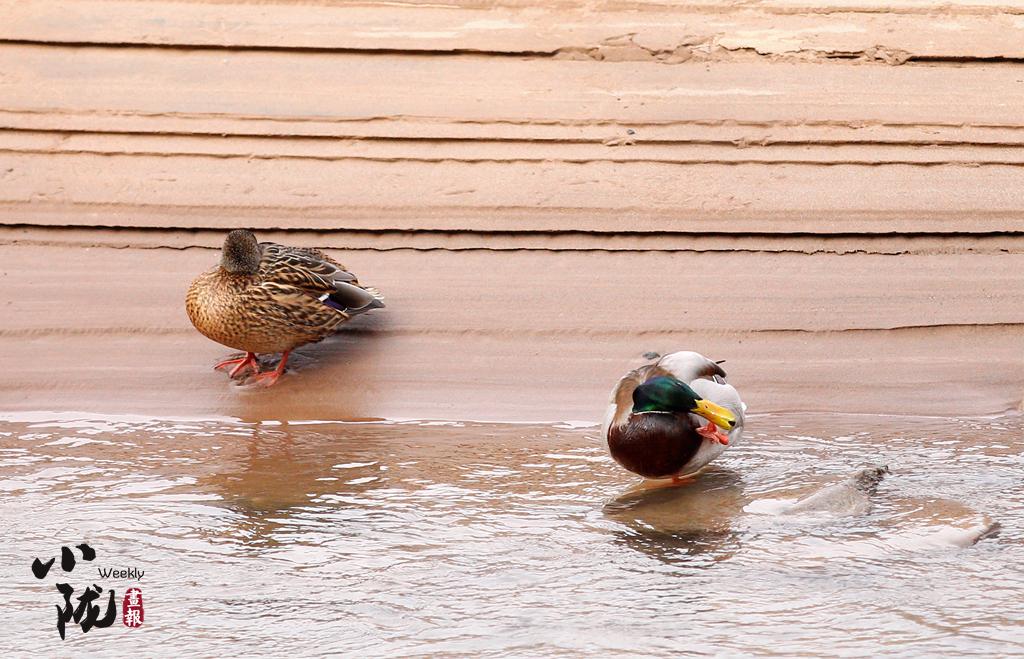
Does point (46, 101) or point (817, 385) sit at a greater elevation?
point (46, 101)

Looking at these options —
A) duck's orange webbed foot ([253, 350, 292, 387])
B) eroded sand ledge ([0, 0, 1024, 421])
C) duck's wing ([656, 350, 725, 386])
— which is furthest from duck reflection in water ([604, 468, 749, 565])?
duck's orange webbed foot ([253, 350, 292, 387])

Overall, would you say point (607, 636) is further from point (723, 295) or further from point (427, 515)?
point (723, 295)

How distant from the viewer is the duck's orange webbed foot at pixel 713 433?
488 cm

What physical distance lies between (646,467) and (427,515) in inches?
30.9

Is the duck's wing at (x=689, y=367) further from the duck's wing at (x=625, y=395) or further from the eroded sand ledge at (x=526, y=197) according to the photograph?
the eroded sand ledge at (x=526, y=197)

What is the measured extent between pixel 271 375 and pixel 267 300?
36 cm

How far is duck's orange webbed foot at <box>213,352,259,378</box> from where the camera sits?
19.5ft

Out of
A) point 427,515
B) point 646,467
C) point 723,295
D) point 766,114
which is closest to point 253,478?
point 427,515

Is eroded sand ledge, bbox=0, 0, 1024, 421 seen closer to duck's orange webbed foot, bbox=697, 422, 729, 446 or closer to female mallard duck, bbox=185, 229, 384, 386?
female mallard duck, bbox=185, 229, 384, 386

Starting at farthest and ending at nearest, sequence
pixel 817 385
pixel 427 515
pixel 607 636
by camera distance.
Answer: pixel 817 385 → pixel 427 515 → pixel 607 636

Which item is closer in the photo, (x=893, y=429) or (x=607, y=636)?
(x=607, y=636)

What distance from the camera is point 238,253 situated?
5.77m

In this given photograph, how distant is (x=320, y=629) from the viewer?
12.6 feet

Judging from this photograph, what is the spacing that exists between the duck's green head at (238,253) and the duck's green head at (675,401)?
5.94 feet
